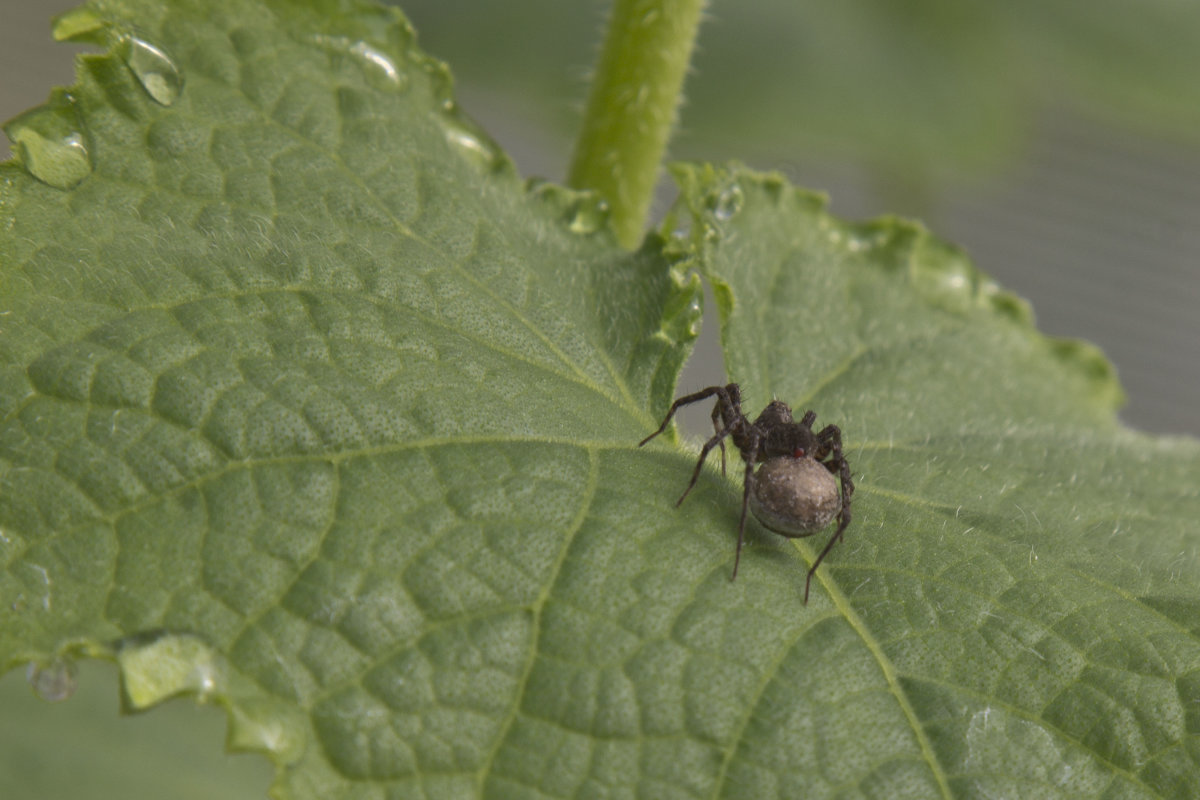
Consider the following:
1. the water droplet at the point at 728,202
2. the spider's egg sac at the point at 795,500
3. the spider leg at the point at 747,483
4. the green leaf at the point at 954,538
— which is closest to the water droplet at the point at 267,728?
the green leaf at the point at 954,538

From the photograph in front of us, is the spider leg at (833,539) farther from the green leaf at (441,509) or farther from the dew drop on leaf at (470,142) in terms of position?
the dew drop on leaf at (470,142)

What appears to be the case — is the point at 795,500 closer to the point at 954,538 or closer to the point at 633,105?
the point at 954,538

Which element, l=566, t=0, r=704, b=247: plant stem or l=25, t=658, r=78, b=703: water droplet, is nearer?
l=25, t=658, r=78, b=703: water droplet

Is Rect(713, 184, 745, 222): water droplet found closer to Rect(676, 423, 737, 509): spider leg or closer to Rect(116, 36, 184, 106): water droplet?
Rect(676, 423, 737, 509): spider leg

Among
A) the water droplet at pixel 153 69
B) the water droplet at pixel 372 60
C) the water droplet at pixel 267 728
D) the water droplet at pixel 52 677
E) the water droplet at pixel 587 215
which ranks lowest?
Result: the water droplet at pixel 52 677

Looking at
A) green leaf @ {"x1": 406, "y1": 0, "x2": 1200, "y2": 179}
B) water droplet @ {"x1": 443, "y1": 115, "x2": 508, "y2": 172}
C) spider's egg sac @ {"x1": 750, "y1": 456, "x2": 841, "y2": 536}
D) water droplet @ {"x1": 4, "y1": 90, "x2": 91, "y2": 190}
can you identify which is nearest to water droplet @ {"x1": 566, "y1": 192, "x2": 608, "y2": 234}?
water droplet @ {"x1": 443, "y1": 115, "x2": 508, "y2": 172}

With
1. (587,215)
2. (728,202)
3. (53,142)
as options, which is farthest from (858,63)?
(53,142)
